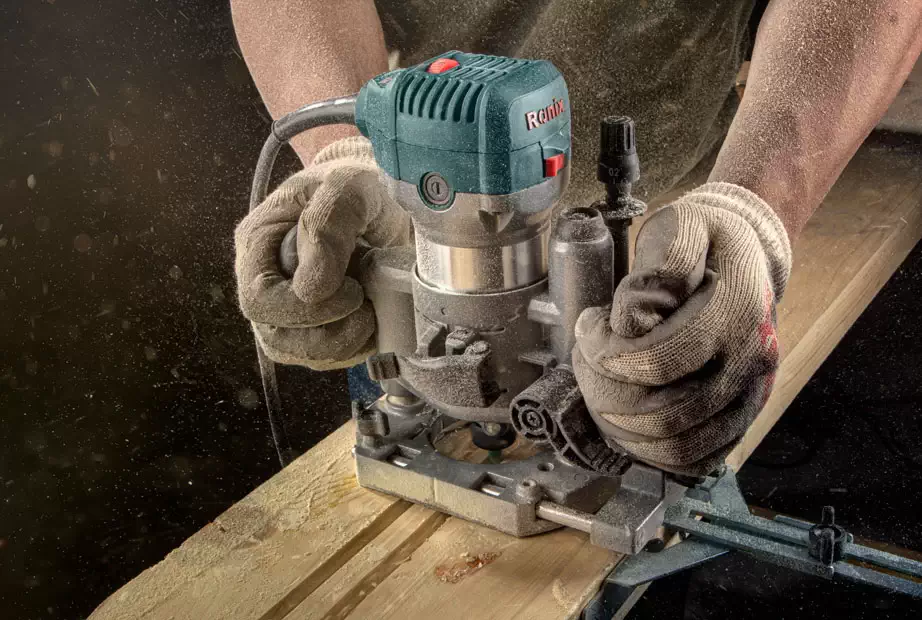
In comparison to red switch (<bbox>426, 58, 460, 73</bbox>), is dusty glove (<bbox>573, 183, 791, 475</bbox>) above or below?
below

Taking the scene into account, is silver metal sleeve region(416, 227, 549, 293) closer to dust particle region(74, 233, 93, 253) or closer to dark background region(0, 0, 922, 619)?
dark background region(0, 0, 922, 619)

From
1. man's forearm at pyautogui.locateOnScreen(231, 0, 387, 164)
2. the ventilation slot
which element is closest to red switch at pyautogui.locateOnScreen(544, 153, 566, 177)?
the ventilation slot

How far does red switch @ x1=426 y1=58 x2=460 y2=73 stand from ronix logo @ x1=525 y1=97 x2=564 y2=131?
0.37 feet

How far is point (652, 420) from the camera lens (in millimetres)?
979

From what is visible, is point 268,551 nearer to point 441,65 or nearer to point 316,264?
point 316,264

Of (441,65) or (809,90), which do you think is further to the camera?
(809,90)

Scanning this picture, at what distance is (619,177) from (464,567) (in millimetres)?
501

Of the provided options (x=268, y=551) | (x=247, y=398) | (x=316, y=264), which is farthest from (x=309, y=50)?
→ (x=247, y=398)

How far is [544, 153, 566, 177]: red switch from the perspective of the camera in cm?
99

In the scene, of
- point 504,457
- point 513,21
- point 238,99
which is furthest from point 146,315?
point 504,457

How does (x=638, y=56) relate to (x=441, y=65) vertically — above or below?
below

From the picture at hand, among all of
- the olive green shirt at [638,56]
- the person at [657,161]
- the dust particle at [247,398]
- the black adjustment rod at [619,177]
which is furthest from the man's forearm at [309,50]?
the dust particle at [247,398]

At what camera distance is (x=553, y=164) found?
1.00 metres

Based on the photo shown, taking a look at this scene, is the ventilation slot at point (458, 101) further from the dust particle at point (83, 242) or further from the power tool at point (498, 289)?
the dust particle at point (83, 242)
